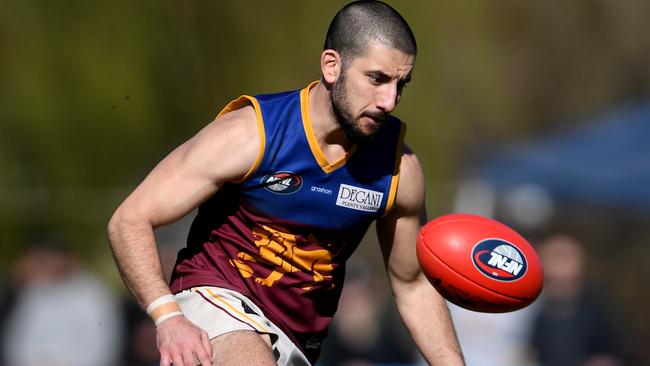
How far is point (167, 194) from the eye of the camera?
18.4ft

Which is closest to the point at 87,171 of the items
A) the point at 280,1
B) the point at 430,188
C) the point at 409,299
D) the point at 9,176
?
the point at 9,176

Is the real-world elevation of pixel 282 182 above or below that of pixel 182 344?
above

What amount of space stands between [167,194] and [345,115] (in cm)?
87

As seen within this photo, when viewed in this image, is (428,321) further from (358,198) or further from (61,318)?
(61,318)

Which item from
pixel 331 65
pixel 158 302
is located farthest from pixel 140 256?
pixel 331 65

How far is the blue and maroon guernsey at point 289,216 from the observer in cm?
591

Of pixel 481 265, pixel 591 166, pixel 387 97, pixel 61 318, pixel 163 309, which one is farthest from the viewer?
pixel 591 166

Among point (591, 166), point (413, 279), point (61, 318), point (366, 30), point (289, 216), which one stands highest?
point (366, 30)

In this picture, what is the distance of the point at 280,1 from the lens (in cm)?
2159

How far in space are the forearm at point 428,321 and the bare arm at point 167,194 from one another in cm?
120

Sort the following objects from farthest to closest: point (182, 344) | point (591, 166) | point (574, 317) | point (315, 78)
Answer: point (315, 78) < point (591, 166) < point (574, 317) < point (182, 344)

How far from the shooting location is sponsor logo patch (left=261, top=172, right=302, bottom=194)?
586cm

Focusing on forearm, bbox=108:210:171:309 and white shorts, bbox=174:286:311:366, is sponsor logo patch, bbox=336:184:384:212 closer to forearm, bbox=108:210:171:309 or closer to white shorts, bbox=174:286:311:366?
white shorts, bbox=174:286:311:366

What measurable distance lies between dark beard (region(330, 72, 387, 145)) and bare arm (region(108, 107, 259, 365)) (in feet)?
1.38
